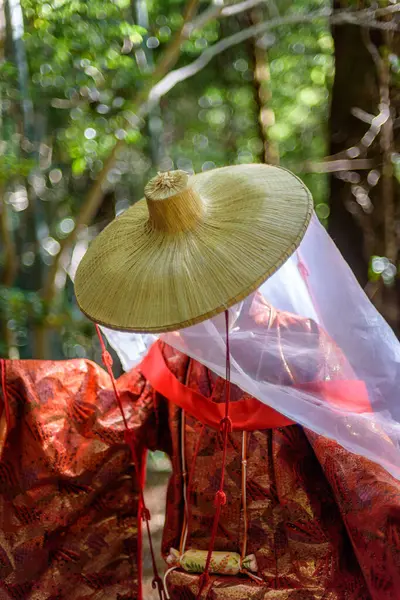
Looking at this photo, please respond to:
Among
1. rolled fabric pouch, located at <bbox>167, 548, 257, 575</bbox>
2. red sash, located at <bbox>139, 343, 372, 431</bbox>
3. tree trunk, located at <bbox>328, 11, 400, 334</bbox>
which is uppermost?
tree trunk, located at <bbox>328, 11, 400, 334</bbox>

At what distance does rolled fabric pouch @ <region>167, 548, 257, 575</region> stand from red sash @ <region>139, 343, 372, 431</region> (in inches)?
11.0

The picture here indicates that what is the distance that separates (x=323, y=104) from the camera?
4.82m

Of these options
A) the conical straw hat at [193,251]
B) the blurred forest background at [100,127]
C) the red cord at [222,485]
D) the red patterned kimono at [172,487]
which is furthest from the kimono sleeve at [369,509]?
the blurred forest background at [100,127]

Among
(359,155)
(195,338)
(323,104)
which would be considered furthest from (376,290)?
(323,104)

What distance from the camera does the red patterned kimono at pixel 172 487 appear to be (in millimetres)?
1311

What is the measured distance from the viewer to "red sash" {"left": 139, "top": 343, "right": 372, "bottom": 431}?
1.32 meters

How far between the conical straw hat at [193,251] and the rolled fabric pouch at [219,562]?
62 centimetres

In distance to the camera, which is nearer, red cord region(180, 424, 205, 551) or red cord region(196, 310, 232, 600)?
red cord region(196, 310, 232, 600)

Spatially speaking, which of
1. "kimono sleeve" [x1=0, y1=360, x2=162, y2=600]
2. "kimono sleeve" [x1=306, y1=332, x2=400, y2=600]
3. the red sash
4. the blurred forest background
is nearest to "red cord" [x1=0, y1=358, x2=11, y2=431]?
"kimono sleeve" [x1=0, y1=360, x2=162, y2=600]

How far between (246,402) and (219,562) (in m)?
0.35

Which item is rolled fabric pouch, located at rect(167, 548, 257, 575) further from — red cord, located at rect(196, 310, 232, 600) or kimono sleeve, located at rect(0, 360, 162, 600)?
kimono sleeve, located at rect(0, 360, 162, 600)

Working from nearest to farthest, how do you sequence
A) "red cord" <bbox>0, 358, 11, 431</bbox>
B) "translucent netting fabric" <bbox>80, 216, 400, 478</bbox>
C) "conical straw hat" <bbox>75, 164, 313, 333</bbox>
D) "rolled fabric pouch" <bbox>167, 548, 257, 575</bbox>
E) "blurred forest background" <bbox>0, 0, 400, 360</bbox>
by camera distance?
"conical straw hat" <bbox>75, 164, 313, 333</bbox>, "translucent netting fabric" <bbox>80, 216, 400, 478</bbox>, "rolled fabric pouch" <bbox>167, 548, 257, 575</bbox>, "red cord" <bbox>0, 358, 11, 431</bbox>, "blurred forest background" <bbox>0, 0, 400, 360</bbox>

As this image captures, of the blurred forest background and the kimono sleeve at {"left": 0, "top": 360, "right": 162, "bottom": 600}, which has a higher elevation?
the blurred forest background

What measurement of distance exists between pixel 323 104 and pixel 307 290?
3748 millimetres
